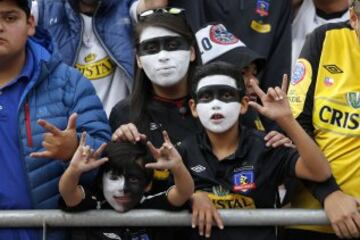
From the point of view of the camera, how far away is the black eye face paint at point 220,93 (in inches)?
143

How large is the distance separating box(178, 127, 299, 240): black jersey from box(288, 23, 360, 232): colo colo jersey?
24 centimetres

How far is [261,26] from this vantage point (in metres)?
4.88

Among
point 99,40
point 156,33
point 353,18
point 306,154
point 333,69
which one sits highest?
point 353,18

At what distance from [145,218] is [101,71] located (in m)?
A: 1.41

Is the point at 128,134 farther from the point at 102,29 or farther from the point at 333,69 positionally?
the point at 102,29

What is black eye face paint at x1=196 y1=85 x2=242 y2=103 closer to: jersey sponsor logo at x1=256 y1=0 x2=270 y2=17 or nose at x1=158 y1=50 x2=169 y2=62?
nose at x1=158 y1=50 x2=169 y2=62

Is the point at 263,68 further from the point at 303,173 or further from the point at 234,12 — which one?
the point at 303,173

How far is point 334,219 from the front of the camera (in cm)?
338

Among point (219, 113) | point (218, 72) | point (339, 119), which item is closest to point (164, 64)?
point (218, 72)

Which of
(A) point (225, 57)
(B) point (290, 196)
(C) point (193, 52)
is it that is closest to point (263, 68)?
(A) point (225, 57)

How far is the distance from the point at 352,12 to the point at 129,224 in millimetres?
1411

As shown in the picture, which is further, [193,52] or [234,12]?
[234,12]

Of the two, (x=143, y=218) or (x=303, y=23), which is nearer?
(x=143, y=218)

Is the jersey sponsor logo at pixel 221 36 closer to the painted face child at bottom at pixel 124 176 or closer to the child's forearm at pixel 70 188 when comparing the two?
the painted face child at bottom at pixel 124 176
